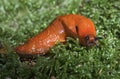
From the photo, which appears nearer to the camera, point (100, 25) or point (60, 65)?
point (60, 65)

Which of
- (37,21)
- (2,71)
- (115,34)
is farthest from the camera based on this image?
(37,21)

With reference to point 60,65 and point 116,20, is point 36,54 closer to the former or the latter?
point 60,65

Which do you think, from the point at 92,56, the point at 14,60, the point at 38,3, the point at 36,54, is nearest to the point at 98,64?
the point at 92,56
